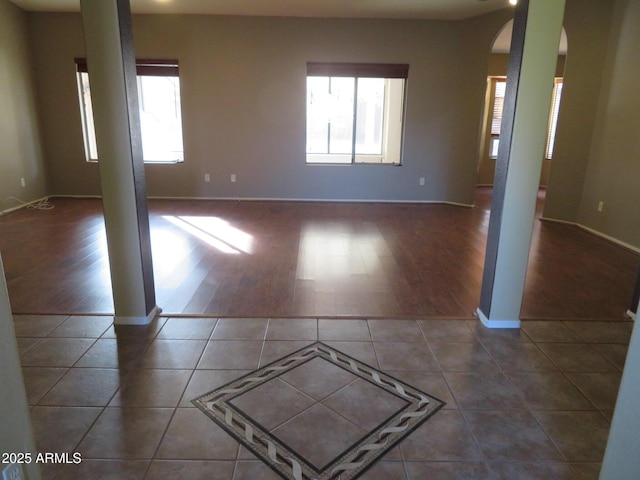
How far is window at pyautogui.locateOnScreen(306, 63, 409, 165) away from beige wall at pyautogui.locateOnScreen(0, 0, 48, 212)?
420 cm

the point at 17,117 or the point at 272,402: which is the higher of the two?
the point at 17,117

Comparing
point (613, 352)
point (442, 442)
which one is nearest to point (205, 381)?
point (442, 442)

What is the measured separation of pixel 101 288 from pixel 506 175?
9.89 feet

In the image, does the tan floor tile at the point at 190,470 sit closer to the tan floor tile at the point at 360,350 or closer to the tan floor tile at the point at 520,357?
the tan floor tile at the point at 360,350

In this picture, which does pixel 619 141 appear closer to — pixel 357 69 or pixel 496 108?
pixel 357 69

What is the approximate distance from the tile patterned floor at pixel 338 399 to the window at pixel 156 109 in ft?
15.8

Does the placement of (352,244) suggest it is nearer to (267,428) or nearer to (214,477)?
(267,428)

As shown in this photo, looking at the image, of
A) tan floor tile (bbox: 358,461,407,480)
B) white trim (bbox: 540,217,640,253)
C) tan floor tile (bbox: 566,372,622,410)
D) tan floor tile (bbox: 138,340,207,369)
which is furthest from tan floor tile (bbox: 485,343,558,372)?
white trim (bbox: 540,217,640,253)

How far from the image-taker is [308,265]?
396 centimetres

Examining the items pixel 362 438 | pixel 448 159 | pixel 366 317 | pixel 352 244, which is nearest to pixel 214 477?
pixel 362 438

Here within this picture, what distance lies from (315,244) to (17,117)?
16.1 ft

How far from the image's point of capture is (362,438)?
70.9 inches

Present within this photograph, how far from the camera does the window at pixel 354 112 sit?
6.61m

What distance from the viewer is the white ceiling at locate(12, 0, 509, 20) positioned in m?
5.64
